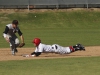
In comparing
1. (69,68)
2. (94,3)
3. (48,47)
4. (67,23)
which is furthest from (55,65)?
(94,3)

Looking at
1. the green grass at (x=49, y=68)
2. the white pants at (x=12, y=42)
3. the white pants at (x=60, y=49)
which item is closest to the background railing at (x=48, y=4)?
the white pants at (x=12, y=42)

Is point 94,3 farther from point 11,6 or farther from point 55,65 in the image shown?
point 55,65

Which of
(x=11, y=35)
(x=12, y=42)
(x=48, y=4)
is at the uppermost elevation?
(x=48, y=4)

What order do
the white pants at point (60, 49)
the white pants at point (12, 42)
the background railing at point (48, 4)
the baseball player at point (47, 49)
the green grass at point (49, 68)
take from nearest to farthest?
1. the green grass at point (49, 68)
2. the baseball player at point (47, 49)
3. the white pants at point (60, 49)
4. the white pants at point (12, 42)
5. the background railing at point (48, 4)

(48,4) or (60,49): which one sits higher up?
(48,4)

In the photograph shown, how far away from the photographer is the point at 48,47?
16.9m

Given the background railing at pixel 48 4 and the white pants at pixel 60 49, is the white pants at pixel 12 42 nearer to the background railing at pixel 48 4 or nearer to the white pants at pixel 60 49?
the white pants at pixel 60 49

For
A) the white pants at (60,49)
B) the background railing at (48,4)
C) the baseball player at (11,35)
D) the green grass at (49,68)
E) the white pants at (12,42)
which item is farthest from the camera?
the background railing at (48,4)

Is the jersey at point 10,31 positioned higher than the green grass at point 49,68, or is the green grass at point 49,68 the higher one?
the jersey at point 10,31

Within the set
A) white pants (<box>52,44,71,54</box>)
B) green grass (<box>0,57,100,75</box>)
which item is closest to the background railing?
white pants (<box>52,44,71,54</box>)

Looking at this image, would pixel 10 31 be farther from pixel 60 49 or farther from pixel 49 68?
pixel 49 68

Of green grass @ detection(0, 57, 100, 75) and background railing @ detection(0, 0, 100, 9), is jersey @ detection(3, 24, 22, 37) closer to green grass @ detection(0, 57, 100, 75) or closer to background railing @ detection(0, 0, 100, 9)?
green grass @ detection(0, 57, 100, 75)

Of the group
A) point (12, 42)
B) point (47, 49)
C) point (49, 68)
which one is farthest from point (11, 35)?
point (49, 68)

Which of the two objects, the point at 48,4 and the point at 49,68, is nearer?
the point at 49,68
